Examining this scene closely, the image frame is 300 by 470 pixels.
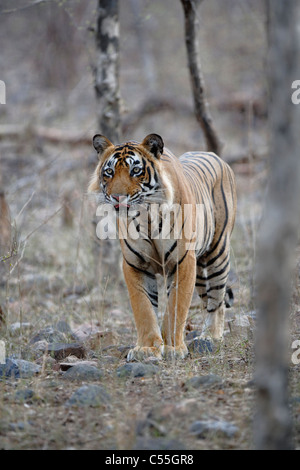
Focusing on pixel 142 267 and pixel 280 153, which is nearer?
pixel 280 153

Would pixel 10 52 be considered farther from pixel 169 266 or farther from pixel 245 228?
pixel 169 266

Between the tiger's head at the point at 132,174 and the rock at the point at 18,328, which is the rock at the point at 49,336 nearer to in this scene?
the rock at the point at 18,328

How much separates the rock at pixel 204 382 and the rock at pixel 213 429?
51 cm

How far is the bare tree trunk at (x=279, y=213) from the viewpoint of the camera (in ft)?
7.72

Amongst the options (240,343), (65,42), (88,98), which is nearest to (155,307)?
(240,343)

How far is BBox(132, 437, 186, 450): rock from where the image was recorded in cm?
293

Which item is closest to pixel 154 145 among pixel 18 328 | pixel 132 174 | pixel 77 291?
pixel 132 174

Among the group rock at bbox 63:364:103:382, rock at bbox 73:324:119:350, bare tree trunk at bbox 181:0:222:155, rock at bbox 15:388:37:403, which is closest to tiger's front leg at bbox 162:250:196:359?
rock at bbox 73:324:119:350

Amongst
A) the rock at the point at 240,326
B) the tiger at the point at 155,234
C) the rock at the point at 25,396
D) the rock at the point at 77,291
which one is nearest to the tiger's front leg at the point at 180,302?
the tiger at the point at 155,234

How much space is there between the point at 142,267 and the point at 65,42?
10389mm

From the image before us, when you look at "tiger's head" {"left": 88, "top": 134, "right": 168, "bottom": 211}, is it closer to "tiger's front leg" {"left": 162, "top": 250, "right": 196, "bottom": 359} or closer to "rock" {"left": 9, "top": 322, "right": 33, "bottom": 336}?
"tiger's front leg" {"left": 162, "top": 250, "right": 196, "bottom": 359}

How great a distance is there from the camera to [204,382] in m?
3.65

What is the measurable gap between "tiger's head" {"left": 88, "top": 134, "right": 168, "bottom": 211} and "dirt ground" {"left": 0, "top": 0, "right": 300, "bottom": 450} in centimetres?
73

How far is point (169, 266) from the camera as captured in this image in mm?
4695
